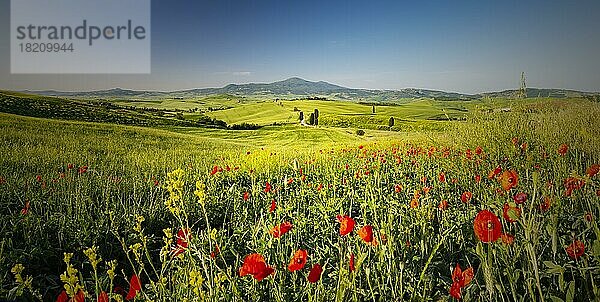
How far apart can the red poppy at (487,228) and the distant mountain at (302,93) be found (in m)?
2.35

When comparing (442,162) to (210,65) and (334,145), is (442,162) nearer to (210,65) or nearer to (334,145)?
(334,145)

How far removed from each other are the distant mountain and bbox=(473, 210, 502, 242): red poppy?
235cm

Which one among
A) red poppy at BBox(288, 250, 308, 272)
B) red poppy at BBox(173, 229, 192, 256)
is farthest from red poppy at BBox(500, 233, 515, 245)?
red poppy at BBox(173, 229, 192, 256)

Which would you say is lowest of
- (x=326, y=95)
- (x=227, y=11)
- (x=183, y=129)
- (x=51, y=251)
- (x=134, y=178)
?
(x=51, y=251)

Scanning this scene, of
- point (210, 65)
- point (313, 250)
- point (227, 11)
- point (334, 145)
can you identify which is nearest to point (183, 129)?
point (210, 65)

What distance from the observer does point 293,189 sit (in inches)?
99.3

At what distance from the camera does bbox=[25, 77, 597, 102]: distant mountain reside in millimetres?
2455

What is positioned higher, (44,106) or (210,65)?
(210,65)

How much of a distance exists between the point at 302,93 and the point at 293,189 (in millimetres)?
997

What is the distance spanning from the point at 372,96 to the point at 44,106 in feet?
8.25

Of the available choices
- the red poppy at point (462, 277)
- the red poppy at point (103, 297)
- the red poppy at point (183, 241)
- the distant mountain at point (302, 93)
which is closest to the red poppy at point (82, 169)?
the distant mountain at point (302, 93)

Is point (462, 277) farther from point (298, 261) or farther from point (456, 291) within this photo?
point (298, 261)

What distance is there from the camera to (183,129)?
107 inches

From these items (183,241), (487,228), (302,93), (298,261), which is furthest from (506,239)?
(302,93)
